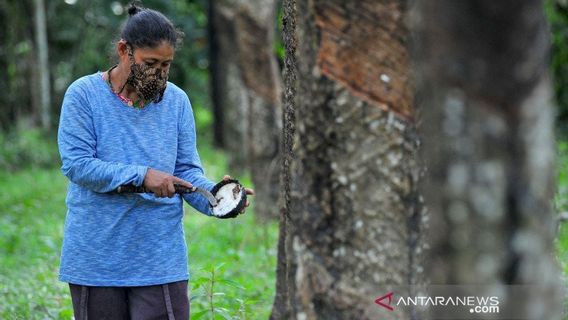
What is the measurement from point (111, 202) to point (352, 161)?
1.39 meters

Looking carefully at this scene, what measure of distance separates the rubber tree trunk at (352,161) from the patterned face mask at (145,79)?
3.62ft

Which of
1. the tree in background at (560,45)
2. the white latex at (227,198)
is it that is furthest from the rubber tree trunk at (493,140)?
the tree in background at (560,45)

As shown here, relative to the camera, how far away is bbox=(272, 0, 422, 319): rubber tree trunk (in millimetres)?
3287

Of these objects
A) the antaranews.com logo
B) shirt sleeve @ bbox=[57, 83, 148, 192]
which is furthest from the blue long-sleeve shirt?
the antaranews.com logo

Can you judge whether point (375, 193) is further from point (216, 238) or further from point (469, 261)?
point (216, 238)

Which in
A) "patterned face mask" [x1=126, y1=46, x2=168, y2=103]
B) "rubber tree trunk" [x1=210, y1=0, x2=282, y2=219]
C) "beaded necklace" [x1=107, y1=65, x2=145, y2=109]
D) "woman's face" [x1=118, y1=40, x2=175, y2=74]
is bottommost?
"beaded necklace" [x1=107, y1=65, x2=145, y2=109]

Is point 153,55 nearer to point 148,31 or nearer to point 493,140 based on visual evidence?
point 148,31

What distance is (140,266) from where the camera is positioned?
4.26m

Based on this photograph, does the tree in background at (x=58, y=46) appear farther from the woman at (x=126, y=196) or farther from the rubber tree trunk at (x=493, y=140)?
the rubber tree trunk at (x=493, y=140)

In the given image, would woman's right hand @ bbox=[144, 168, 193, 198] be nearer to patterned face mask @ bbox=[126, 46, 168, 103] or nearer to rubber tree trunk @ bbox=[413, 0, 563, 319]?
patterned face mask @ bbox=[126, 46, 168, 103]

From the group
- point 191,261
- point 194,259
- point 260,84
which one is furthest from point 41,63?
point 191,261

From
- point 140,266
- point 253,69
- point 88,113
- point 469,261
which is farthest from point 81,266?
point 253,69

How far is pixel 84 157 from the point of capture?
13.5 ft

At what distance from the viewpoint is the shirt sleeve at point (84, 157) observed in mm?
4070
